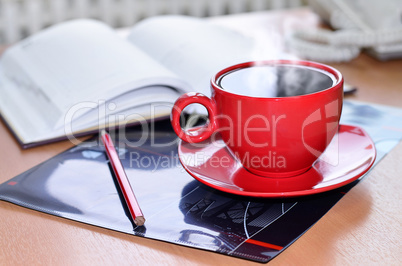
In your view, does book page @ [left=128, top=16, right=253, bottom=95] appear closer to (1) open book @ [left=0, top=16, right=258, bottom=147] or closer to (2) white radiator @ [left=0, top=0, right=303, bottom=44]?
(1) open book @ [left=0, top=16, right=258, bottom=147]

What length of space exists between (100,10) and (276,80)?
1499 millimetres

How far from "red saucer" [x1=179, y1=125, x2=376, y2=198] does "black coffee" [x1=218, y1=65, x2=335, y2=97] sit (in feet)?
0.22

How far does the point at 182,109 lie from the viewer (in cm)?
41

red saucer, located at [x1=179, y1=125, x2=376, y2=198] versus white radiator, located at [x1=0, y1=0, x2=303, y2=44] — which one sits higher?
red saucer, located at [x1=179, y1=125, x2=376, y2=198]

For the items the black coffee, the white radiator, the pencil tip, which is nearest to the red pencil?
the pencil tip

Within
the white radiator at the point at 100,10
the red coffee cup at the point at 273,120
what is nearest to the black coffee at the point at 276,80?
the red coffee cup at the point at 273,120

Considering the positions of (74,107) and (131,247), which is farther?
(74,107)

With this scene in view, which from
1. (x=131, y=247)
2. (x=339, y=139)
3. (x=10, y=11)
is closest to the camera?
(x=131, y=247)

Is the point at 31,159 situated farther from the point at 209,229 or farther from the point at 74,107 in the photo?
the point at 209,229

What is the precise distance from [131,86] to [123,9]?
139 centimetres

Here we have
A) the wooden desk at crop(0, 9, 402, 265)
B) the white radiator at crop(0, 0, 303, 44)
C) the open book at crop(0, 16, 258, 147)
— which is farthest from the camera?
the white radiator at crop(0, 0, 303, 44)

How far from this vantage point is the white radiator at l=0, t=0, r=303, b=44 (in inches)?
67.4

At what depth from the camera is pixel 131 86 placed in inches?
22.0

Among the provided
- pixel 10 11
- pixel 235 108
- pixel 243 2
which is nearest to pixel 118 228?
pixel 235 108
